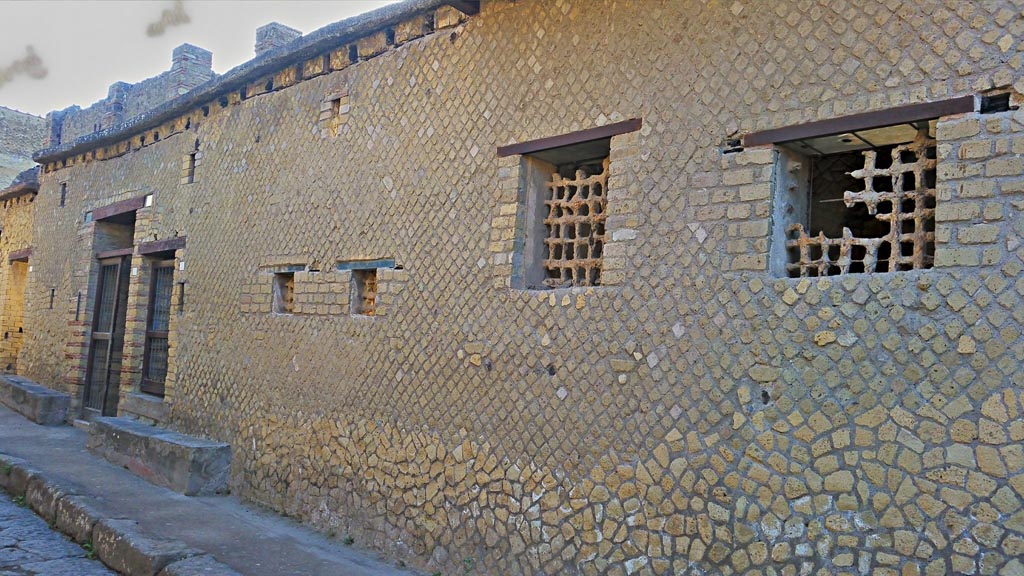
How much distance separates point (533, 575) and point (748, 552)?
143 cm

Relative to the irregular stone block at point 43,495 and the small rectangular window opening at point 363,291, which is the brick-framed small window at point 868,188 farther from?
the irregular stone block at point 43,495

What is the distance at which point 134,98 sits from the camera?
1171 cm

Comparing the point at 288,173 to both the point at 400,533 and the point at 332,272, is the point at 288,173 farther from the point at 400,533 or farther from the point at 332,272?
the point at 400,533

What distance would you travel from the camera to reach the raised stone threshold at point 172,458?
7570mm

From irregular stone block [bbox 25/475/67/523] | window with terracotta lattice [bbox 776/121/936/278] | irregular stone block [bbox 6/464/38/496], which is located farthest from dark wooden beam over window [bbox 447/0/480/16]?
irregular stone block [bbox 6/464/38/496]

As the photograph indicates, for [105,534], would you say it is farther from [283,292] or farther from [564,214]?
[564,214]

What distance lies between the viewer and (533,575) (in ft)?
15.9

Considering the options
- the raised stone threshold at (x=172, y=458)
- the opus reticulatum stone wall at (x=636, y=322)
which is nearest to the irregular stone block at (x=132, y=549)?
the opus reticulatum stone wall at (x=636, y=322)

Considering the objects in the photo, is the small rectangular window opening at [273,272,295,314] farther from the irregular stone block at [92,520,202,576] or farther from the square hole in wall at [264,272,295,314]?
the irregular stone block at [92,520,202,576]

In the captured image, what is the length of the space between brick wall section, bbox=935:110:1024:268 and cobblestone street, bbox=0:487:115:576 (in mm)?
5302

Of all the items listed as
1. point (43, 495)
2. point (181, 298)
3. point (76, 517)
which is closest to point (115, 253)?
point (181, 298)

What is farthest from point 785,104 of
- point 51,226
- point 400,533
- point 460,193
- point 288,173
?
point 51,226

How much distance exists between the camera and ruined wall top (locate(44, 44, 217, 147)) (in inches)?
424

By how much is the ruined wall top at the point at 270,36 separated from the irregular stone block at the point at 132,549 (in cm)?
534
